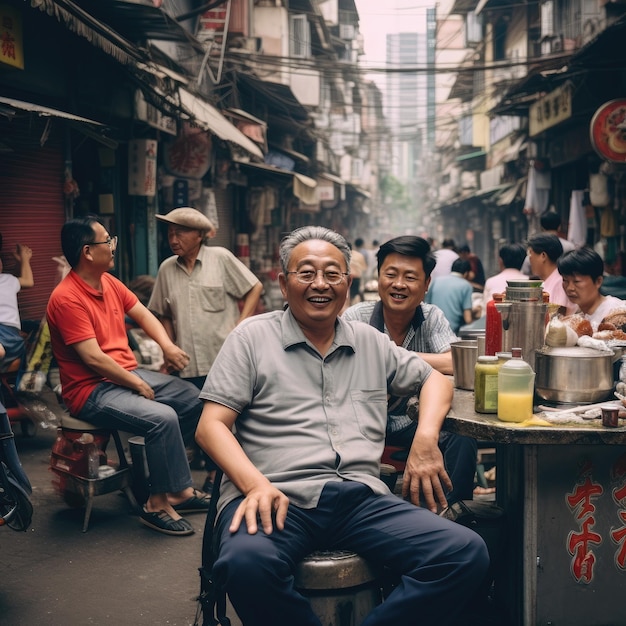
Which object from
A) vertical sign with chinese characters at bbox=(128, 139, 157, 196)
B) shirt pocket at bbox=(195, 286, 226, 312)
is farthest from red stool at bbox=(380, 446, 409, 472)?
vertical sign with chinese characters at bbox=(128, 139, 157, 196)

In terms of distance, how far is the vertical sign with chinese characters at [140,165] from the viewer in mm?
10359

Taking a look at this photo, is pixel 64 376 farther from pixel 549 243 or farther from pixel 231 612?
pixel 549 243

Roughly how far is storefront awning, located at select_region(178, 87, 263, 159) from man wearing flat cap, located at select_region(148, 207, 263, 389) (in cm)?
478

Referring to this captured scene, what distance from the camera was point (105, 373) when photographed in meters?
4.84

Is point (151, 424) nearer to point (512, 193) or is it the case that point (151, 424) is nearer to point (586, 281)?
point (586, 281)

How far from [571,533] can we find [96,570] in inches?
99.6

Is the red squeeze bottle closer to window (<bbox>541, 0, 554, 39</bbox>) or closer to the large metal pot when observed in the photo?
the large metal pot

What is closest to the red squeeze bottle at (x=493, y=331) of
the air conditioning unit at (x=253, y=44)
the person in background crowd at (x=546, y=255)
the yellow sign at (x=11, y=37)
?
the person in background crowd at (x=546, y=255)

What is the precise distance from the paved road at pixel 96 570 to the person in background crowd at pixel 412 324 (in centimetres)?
138

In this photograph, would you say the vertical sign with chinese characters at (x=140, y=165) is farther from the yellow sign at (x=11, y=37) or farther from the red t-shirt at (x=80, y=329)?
the red t-shirt at (x=80, y=329)

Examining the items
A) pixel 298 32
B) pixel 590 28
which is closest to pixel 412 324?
pixel 590 28

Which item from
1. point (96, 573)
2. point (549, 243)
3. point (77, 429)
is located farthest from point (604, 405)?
point (549, 243)

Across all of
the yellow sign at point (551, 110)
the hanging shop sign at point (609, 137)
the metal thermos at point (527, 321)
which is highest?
the yellow sign at point (551, 110)

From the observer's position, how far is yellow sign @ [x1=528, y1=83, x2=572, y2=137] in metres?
14.6
